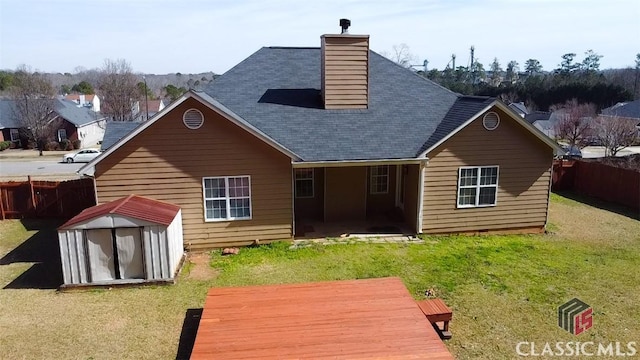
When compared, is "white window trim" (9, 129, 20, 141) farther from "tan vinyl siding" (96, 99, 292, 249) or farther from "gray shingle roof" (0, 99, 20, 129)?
"tan vinyl siding" (96, 99, 292, 249)

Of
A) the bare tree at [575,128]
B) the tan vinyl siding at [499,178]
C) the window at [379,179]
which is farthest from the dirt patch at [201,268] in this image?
the bare tree at [575,128]

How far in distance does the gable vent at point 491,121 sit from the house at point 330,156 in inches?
1.4

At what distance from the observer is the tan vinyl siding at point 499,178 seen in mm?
14016

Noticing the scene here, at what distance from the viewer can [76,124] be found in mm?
43781

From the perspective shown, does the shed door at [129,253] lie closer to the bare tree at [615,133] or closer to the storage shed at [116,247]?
the storage shed at [116,247]

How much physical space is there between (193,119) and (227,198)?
2480 millimetres

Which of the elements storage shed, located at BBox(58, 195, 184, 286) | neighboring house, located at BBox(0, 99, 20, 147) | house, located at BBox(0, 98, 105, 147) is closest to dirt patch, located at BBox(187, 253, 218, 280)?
storage shed, located at BBox(58, 195, 184, 286)

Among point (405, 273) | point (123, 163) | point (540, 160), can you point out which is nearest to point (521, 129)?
point (540, 160)

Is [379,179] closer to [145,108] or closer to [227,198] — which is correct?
[227,198]

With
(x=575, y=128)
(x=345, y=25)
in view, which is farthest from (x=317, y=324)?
(x=575, y=128)

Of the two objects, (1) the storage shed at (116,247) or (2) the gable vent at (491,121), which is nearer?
(1) the storage shed at (116,247)

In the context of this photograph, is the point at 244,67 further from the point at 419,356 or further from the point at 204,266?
the point at 419,356

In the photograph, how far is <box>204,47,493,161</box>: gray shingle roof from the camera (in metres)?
14.0

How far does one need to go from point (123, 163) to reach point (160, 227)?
2848 millimetres
